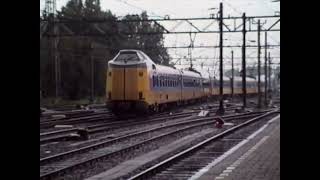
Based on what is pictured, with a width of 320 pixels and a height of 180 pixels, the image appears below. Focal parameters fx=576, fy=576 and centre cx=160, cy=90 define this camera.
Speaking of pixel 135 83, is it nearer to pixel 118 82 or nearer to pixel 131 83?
pixel 131 83

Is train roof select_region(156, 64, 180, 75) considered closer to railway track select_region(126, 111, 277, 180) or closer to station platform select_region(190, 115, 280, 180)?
railway track select_region(126, 111, 277, 180)

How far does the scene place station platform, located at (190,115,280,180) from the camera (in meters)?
10.8

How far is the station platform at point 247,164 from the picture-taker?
35.5 feet

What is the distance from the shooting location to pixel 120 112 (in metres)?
32.8

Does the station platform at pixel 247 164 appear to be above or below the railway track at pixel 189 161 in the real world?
above

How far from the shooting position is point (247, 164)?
12.6 meters

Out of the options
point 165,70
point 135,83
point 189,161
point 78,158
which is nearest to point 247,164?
point 189,161

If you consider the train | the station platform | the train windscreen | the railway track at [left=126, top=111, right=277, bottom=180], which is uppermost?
the train windscreen

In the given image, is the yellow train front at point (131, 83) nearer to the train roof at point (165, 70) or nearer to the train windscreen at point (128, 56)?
the train windscreen at point (128, 56)

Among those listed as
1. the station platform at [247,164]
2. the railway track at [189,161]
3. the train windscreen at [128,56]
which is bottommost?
the railway track at [189,161]

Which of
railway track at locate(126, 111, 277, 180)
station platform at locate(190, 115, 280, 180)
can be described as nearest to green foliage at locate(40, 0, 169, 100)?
railway track at locate(126, 111, 277, 180)

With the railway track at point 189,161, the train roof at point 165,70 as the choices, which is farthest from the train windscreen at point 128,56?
the railway track at point 189,161

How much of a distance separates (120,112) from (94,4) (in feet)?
199
